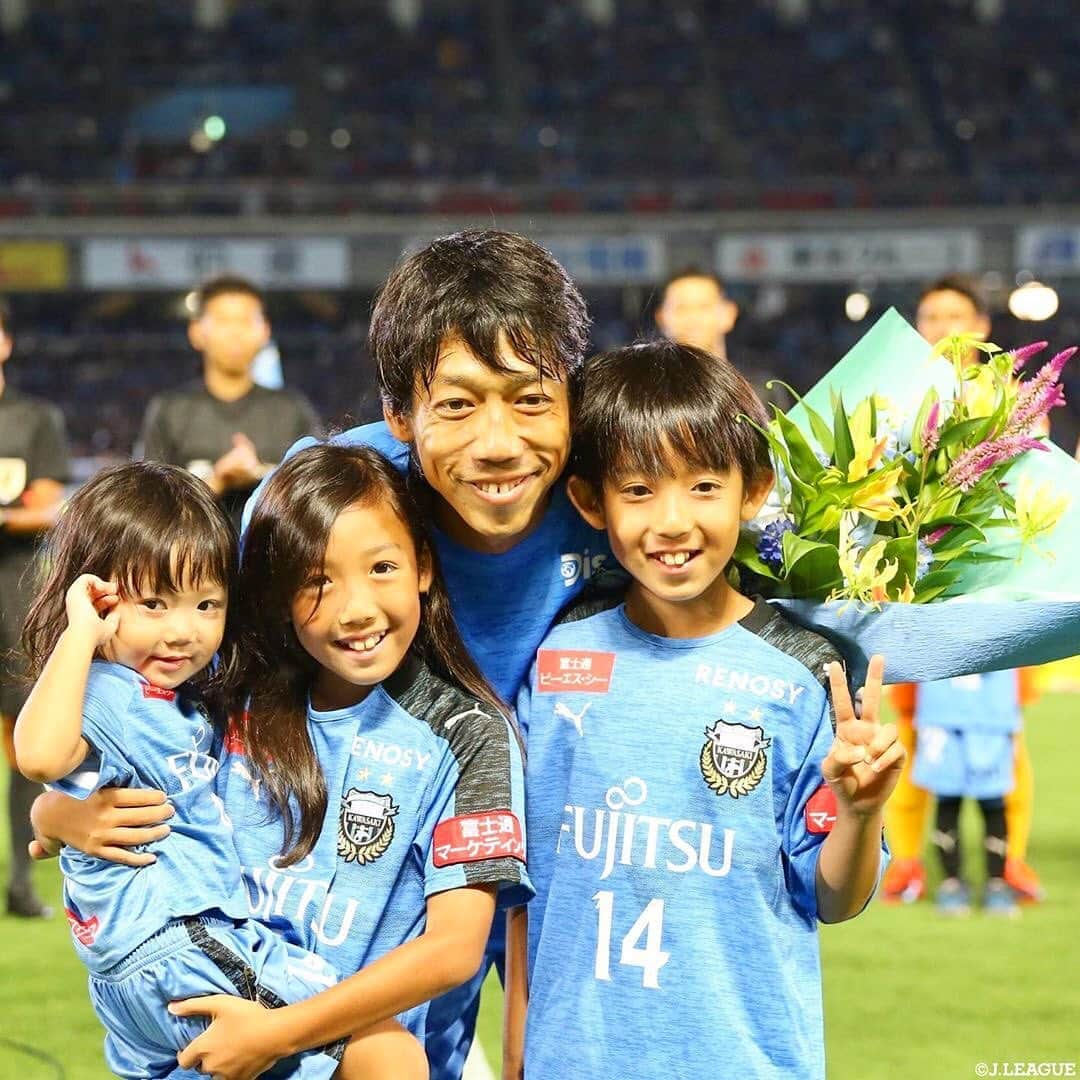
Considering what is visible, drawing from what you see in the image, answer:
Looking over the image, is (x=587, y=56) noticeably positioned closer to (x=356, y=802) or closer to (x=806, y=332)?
(x=806, y=332)

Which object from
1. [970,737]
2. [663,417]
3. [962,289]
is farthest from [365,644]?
[962,289]

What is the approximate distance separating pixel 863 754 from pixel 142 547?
2.79 ft

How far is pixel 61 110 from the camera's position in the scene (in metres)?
21.4

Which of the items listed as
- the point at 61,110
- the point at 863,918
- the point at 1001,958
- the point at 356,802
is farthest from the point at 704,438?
the point at 61,110

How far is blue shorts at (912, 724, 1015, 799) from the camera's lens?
481 centimetres

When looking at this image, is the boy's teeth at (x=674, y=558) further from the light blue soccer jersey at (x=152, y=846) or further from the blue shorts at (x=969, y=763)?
the blue shorts at (x=969, y=763)

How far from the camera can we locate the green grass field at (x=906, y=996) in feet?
11.7

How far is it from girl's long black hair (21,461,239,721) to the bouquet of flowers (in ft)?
2.12

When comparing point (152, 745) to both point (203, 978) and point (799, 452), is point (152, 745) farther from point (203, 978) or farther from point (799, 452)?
point (799, 452)

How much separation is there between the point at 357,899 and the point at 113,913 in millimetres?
271

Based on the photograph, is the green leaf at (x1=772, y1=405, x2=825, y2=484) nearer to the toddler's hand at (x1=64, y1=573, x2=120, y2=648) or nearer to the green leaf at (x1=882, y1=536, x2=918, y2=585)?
the green leaf at (x1=882, y1=536, x2=918, y2=585)

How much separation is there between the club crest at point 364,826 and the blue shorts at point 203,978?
126 millimetres

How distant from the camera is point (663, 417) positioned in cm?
198

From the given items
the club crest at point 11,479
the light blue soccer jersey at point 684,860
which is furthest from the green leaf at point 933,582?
the club crest at point 11,479
